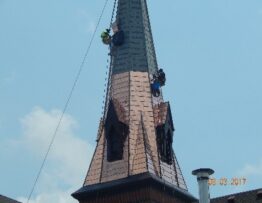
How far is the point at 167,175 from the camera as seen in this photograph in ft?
103

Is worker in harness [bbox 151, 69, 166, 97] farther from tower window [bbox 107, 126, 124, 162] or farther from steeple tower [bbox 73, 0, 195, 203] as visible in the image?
tower window [bbox 107, 126, 124, 162]

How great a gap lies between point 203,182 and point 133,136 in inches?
442

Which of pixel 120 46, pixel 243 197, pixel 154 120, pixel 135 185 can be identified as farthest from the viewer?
pixel 243 197

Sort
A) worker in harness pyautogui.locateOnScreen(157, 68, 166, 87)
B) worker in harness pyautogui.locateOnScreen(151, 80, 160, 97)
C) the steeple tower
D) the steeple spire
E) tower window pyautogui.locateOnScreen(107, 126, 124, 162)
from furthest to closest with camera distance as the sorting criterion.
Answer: the steeple spire, worker in harness pyautogui.locateOnScreen(157, 68, 166, 87), worker in harness pyautogui.locateOnScreen(151, 80, 160, 97), tower window pyautogui.locateOnScreen(107, 126, 124, 162), the steeple tower

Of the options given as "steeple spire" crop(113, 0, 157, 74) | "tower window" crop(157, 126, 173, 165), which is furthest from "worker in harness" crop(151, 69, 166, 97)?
"tower window" crop(157, 126, 173, 165)

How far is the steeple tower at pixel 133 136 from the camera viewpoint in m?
30.4

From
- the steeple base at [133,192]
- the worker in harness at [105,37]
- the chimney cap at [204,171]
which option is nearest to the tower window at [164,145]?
the steeple base at [133,192]

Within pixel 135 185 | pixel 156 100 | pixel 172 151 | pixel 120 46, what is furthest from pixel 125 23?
pixel 135 185

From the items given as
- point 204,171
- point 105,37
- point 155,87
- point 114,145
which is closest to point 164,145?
point 114,145

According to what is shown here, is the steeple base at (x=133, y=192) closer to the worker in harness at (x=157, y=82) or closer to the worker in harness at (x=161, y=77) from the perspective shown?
the worker in harness at (x=157, y=82)

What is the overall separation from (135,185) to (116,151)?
7.28 feet

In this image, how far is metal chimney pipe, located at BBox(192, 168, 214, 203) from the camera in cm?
2036

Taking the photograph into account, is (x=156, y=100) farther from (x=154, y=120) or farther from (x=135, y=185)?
(x=135, y=185)

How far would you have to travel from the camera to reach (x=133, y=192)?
30.1 metres
